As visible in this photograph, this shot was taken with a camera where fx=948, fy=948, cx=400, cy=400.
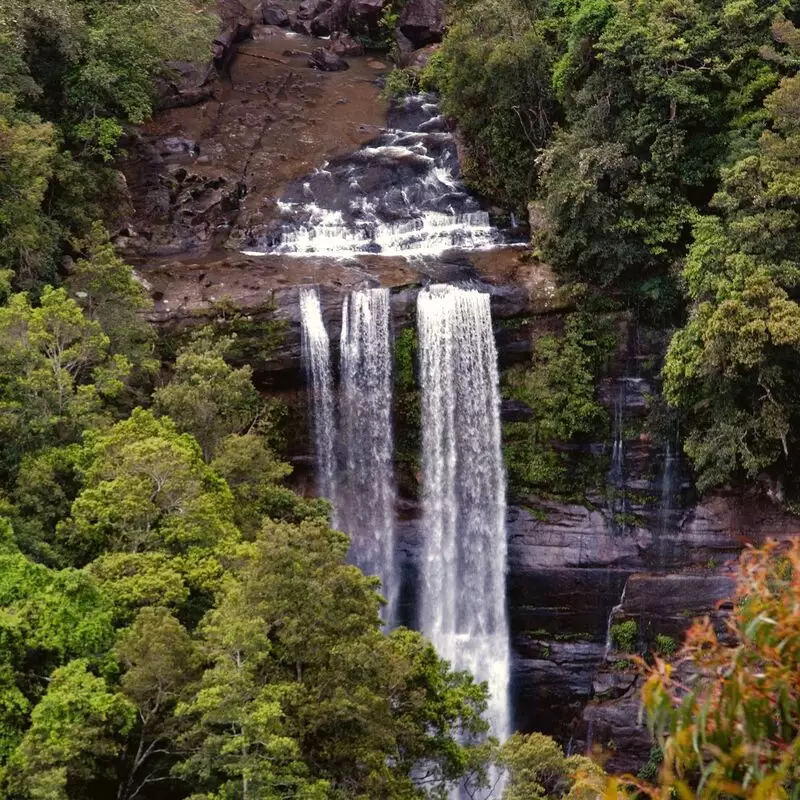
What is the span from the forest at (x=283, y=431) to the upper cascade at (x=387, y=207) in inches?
56.7

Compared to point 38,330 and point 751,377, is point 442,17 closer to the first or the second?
point 751,377

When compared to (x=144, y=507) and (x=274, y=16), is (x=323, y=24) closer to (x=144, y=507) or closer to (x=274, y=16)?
(x=274, y=16)

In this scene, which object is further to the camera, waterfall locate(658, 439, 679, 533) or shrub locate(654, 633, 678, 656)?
waterfall locate(658, 439, 679, 533)

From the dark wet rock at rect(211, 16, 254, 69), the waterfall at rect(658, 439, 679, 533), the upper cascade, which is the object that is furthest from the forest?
the dark wet rock at rect(211, 16, 254, 69)

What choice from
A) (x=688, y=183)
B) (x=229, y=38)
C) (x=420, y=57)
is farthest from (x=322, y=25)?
(x=688, y=183)

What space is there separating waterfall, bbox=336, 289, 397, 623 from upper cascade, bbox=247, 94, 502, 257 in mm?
4288

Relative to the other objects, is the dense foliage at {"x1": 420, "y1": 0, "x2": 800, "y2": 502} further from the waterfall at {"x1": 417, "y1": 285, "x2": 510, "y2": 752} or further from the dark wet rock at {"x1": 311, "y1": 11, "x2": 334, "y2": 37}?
Answer: the dark wet rock at {"x1": 311, "y1": 11, "x2": 334, "y2": 37}

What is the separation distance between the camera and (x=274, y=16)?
148ft

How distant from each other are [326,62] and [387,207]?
46.0 ft

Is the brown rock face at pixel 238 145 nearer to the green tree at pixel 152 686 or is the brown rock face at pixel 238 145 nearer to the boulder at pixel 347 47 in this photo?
the boulder at pixel 347 47

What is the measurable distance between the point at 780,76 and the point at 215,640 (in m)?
19.6

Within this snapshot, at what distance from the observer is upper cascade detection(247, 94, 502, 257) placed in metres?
28.1

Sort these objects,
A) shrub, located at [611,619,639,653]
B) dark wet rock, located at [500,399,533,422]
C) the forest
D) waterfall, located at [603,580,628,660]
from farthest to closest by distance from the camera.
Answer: dark wet rock, located at [500,399,533,422] < waterfall, located at [603,580,628,660] < shrub, located at [611,619,639,653] < the forest

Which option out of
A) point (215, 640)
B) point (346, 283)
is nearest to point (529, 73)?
point (346, 283)
